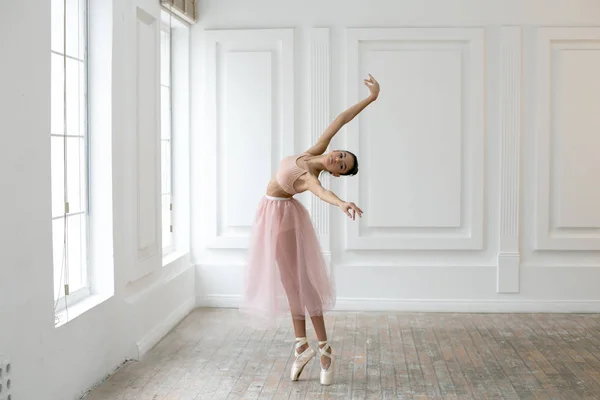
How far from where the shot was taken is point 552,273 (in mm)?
6797

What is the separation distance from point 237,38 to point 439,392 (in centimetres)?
363

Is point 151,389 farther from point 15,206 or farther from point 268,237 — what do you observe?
point 15,206

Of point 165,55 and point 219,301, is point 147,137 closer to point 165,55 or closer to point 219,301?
point 165,55

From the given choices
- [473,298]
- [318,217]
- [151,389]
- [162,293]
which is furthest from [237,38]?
[151,389]

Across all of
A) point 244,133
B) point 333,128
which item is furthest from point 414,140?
point 333,128

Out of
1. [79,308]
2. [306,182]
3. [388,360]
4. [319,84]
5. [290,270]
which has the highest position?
[319,84]

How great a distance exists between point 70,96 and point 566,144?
13.5 feet

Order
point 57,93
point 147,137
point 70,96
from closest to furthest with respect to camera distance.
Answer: point 57,93, point 70,96, point 147,137

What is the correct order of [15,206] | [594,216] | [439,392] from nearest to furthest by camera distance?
[15,206] → [439,392] → [594,216]

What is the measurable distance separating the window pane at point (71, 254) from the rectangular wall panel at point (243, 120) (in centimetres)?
230

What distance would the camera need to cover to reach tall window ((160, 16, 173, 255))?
6730mm

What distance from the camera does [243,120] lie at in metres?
6.95

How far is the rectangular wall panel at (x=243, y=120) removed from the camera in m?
6.90

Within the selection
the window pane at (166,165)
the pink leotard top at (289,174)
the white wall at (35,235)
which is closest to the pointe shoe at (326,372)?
the pink leotard top at (289,174)
